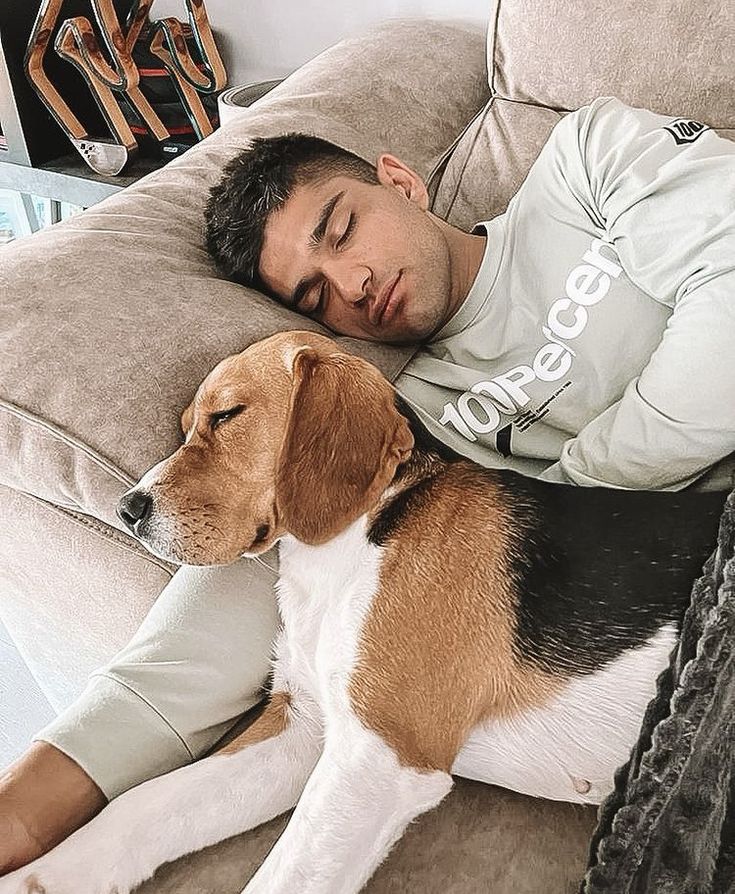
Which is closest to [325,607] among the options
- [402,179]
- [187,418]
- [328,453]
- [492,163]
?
[328,453]

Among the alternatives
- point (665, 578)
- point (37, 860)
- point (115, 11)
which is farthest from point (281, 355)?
point (115, 11)

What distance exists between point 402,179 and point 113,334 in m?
0.70

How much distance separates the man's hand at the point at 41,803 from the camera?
3.66 ft

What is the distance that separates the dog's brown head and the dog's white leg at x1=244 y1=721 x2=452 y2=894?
266mm

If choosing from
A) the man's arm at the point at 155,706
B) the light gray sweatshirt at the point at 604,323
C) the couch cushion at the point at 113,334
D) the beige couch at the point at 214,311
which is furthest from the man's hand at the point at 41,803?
the light gray sweatshirt at the point at 604,323

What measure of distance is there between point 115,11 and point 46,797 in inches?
93.1

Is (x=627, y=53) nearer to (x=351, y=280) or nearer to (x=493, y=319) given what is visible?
(x=493, y=319)

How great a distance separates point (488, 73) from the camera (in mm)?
2191

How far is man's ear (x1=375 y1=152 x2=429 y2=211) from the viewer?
184 centimetres

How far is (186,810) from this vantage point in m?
1.17

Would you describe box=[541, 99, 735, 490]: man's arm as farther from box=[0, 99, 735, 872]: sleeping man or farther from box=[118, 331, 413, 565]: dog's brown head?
box=[118, 331, 413, 565]: dog's brown head

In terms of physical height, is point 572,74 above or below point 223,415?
above

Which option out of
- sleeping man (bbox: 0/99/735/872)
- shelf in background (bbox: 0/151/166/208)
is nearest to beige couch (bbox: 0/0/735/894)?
sleeping man (bbox: 0/99/735/872)

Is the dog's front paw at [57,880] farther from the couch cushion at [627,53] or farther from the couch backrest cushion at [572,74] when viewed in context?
the couch cushion at [627,53]
